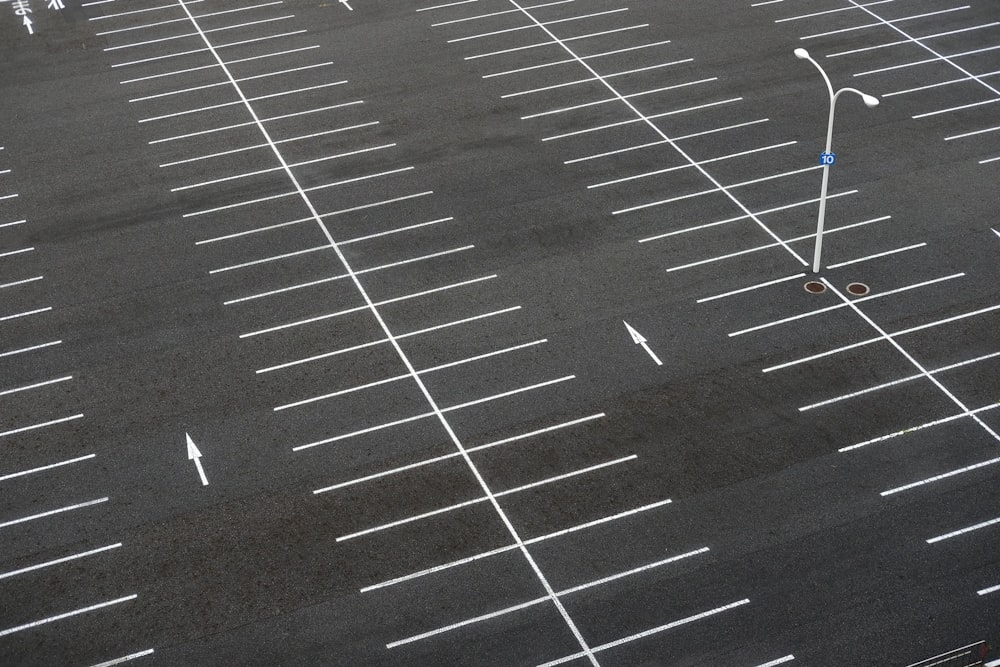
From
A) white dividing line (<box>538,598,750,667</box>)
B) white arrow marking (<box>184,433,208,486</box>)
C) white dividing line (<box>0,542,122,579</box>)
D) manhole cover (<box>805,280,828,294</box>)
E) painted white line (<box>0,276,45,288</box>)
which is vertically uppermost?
painted white line (<box>0,276,45,288</box>)

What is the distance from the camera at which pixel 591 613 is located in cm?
1692

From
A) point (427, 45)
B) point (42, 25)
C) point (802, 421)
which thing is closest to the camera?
point (802, 421)

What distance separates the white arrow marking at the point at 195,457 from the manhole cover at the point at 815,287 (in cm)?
1241

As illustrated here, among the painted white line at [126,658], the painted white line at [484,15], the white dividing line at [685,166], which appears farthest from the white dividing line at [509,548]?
the painted white line at [484,15]

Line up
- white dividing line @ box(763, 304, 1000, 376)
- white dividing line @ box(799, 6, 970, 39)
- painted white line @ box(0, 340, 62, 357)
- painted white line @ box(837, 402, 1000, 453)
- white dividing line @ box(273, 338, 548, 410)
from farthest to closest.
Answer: white dividing line @ box(799, 6, 970, 39) < painted white line @ box(0, 340, 62, 357) < white dividing line @ box(763, 304, 1000, 376) < white dividing line @ box(273, 338, 548, 410) < painted white line @ box(837, 402, 1000, 453)

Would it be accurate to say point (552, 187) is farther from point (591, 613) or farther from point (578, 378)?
point (591, 613)

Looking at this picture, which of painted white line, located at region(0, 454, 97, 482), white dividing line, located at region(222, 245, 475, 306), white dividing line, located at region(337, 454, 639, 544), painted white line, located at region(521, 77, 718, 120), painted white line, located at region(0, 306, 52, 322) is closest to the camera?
white dividing line, located at region(337, 454, 639, 544)

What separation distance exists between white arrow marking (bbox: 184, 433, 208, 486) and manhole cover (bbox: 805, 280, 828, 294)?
12.4 metres

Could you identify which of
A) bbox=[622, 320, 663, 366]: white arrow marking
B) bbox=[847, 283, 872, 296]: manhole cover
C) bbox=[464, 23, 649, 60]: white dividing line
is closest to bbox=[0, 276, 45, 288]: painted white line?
bbox=[622, 320, 663, 366]: white arrow marking

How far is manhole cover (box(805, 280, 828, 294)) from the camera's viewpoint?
2332cm

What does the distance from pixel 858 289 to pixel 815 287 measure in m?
0.85

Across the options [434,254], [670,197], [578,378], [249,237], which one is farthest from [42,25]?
[578,378]

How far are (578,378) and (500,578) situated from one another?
4.96 metres

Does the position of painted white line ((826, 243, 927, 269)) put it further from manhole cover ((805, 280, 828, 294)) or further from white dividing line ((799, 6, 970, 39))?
white dividing line ((799, 6, 970, 39))
